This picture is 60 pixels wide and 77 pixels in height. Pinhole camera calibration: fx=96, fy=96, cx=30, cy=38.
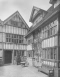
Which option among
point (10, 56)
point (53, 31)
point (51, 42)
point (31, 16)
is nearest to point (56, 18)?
point (53, 31)

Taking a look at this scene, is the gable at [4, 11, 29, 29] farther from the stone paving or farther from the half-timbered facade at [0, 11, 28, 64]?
the stone paving

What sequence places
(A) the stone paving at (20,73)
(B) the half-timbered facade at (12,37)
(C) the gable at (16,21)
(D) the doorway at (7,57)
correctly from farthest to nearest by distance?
(D) the doorway at (7,57) < (C) the gable at (16,21) < (B) the half-timbered facade at (12,37) < (A) the stone paving at (20,73)

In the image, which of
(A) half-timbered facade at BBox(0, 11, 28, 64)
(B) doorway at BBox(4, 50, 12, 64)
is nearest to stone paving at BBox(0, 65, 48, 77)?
(A) half-timbered facade at BBox(0, 11, 28, 64)

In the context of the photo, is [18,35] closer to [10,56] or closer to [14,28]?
[14,28]

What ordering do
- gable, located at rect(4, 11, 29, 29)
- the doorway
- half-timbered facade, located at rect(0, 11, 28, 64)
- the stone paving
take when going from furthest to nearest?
the doorway, gable, located at rect(4, 11, 29, 29), half-timbered facade, located at rect(0, 11, 28, 64), the stone paving

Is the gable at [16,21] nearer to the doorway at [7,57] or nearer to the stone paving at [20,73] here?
the doorway at [7,57]

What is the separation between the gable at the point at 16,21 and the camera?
67.6 ft

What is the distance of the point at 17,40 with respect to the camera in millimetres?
21234

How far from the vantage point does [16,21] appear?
2136 centimetres

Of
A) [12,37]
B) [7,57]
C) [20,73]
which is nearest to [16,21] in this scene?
[12,37]

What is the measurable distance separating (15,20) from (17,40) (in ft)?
14.7

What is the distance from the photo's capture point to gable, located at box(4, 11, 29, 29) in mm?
20597

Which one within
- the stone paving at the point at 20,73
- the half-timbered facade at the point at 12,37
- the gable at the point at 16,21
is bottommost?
the stone paving at the point at 20,73

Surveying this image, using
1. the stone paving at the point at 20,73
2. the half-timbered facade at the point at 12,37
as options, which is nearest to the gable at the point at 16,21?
the half-timbered facade at the point at 12,37
